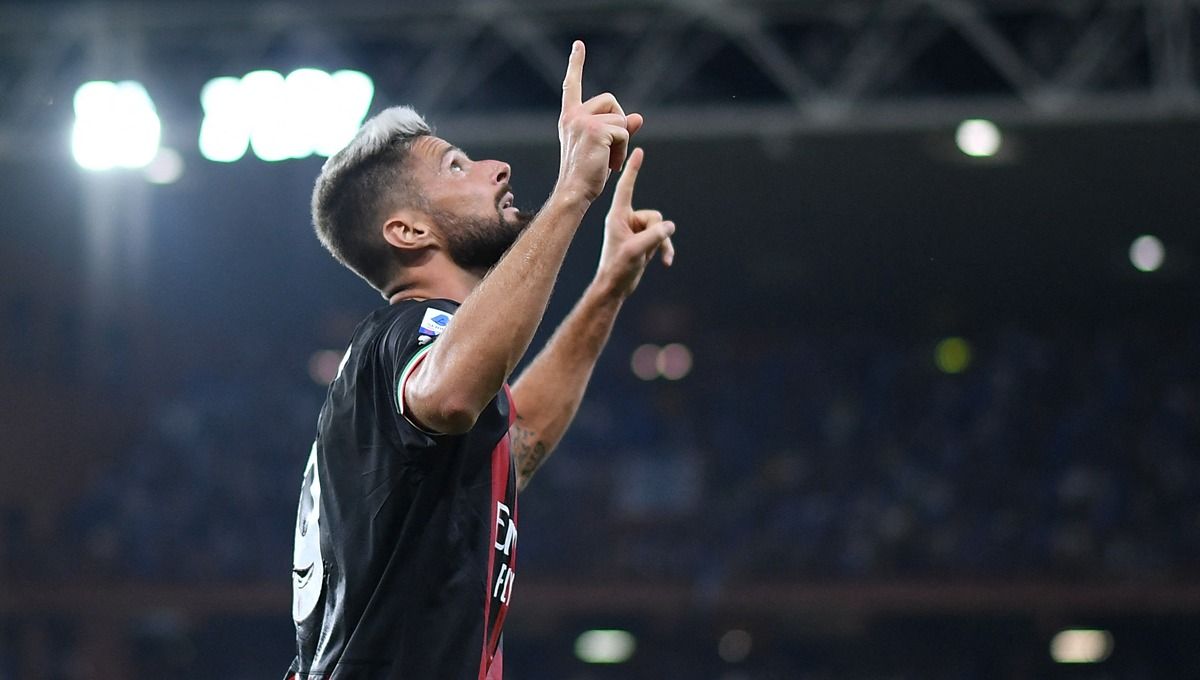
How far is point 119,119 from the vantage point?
→ 1119 cm

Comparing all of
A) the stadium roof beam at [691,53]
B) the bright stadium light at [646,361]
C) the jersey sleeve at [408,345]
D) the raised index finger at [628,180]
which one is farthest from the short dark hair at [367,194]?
the bright stadium light at [646,361]

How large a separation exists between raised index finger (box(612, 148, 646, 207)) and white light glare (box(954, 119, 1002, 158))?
8.25 metres

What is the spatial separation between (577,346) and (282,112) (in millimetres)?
8176

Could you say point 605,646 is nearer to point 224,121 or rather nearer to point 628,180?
point 224,121

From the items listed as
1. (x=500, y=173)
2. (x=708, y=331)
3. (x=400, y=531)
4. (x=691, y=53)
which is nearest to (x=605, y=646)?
(x=708, y=331)

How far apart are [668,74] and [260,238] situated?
633 cm

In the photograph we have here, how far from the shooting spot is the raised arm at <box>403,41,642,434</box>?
88.7 inches

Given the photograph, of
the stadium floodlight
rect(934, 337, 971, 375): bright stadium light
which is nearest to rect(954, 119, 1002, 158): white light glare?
rect(934, 337, 971, 375): bright stadium light

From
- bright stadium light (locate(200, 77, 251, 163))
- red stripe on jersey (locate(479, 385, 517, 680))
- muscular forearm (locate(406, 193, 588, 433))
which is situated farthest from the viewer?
bright stadium light (locate(200, 77, 251, 163))

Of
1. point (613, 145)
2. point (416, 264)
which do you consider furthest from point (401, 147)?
point (613, 145)

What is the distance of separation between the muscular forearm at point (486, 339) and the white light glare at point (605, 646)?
1408 cm

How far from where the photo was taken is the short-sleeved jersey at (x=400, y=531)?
2.40 metres

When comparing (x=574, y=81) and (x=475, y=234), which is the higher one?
(x=574, y=81)

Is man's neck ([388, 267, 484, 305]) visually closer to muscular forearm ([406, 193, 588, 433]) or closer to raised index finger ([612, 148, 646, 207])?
muscular forearm ([406, 193, 588, 433])
